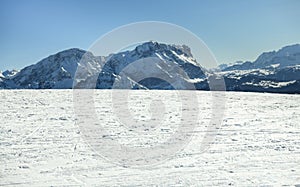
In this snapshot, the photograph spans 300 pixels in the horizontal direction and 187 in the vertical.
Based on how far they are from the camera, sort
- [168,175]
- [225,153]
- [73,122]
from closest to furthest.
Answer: [168,175] → [225,153] → [73,122]

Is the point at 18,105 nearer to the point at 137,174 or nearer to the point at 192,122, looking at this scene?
the point at 192,122

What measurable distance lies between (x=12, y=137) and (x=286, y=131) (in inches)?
378

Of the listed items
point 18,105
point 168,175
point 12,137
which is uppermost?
point 18,105

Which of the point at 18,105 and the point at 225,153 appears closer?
the point at 225,153

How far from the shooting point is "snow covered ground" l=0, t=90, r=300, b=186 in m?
7.13

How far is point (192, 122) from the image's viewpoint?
13812 mm

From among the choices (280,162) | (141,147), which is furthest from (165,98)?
(280,162)

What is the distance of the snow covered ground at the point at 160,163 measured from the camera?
7.13m

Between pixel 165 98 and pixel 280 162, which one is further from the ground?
pixel 165 98

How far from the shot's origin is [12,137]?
10.8m

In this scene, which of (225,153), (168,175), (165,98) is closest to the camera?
(168,175)

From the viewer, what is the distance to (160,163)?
328 inches

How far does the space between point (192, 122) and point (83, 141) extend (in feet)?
16.9

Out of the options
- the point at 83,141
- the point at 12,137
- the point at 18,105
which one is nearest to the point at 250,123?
the point at 83,141
